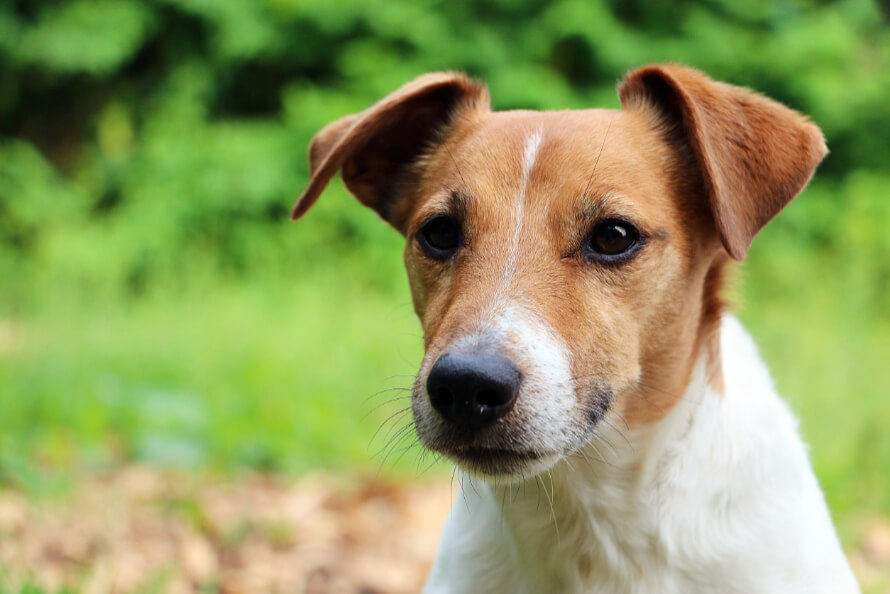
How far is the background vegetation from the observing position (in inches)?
262

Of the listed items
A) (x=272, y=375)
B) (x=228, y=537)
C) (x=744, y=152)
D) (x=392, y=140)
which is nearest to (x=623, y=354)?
(x=744, y=152)

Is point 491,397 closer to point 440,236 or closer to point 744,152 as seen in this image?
point 440,236

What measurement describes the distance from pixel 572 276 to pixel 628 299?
6.5 inches

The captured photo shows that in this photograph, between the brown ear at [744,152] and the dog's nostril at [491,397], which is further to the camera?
the brown ear at [744,152]

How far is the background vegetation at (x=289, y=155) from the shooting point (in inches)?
262

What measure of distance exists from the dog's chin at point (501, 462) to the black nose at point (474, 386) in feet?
0.33

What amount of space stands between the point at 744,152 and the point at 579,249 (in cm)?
50

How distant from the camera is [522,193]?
7.86 feet

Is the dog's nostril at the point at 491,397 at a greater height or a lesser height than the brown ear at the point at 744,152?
lesser

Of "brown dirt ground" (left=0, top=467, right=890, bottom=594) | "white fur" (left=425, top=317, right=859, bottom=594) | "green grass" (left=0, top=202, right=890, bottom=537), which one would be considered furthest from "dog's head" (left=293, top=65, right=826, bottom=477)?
"brown dirt ground" (left=0, top=467, right=890, bottom=594)

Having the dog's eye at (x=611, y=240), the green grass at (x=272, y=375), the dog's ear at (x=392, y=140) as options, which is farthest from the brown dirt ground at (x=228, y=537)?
the dog's eye at (x=611, y=240)

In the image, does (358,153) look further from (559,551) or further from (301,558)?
(301,558)

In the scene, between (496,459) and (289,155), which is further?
(289,155)

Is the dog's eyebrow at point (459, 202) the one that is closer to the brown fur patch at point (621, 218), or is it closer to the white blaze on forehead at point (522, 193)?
the brown fur patch at point (621, 218)
